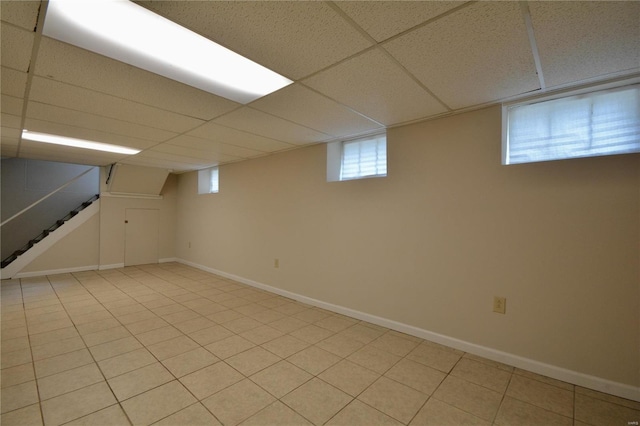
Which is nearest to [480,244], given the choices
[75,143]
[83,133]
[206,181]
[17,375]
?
[17,375]

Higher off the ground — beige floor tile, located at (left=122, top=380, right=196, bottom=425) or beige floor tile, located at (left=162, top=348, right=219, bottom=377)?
beige floor tile, located at (left=122, top=380, right=196, bottom=425)

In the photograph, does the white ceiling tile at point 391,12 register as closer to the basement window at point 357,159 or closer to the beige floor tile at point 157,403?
the basement window at point 357,159

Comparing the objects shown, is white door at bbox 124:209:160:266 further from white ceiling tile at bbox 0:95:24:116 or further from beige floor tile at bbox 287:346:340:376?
beige floor tile at bbox 287:346:340:376

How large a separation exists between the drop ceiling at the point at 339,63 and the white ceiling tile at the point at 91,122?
2cm

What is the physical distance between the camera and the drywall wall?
19.5 feet

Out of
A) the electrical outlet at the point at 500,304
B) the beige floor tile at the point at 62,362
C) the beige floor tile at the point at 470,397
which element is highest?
the electrical outlet at the point at 500,304

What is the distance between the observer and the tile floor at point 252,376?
168cm

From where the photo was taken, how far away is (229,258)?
5250mm

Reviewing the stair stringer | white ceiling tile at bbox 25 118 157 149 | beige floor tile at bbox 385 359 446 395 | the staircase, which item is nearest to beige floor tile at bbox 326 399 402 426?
beige floor tile at bbox 385 359 446 395

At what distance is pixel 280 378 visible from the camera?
206 cm

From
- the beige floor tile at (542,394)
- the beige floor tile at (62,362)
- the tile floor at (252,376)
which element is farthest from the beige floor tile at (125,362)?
the beige floor tile at (542,394)

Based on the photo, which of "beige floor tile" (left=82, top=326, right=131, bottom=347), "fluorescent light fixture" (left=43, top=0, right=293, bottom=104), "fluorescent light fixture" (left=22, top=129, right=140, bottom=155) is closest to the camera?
"fluorescent light fixture" (left=43, top=0, right=293, bottom=104)

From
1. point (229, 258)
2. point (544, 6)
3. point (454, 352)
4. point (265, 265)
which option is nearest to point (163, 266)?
point (229, 258)

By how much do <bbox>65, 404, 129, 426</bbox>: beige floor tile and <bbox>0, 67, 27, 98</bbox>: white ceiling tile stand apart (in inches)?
91.6
